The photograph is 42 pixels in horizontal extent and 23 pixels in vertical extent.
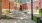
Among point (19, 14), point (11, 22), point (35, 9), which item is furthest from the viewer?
point (19, 14)

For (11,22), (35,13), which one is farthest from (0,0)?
(35,13)

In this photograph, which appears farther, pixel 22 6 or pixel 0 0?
pixel 0 0

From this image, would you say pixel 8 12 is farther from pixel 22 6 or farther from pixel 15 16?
pixel 22 6

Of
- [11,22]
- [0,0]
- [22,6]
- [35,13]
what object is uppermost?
[0,0]

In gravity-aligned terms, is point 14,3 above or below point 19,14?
above

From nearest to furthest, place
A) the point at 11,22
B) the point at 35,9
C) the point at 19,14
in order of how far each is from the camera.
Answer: the point at 11,22
the point at 35,9
the point at 19,14

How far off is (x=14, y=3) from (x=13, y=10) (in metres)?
0.23

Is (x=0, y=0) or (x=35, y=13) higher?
Answer: (x=0, y=0)

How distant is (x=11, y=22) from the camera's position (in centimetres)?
280

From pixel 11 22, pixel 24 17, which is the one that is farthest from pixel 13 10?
pixel 11 22

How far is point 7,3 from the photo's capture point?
10.9ft

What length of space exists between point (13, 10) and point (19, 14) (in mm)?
233

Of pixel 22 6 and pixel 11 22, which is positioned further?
pixel 22 6

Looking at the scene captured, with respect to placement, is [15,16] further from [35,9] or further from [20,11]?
[35,9]
